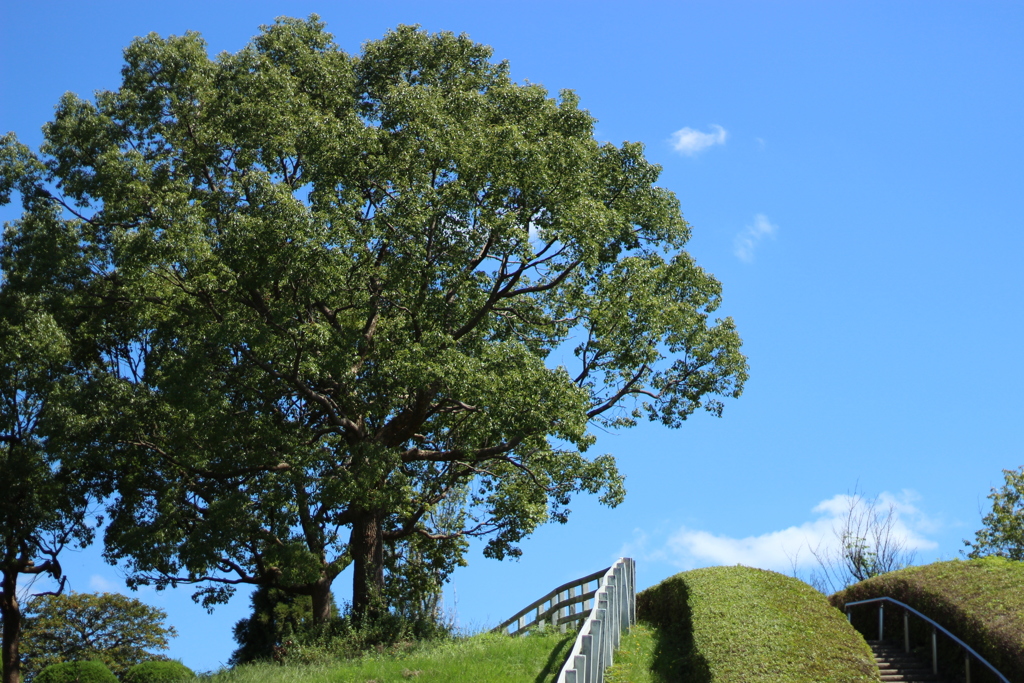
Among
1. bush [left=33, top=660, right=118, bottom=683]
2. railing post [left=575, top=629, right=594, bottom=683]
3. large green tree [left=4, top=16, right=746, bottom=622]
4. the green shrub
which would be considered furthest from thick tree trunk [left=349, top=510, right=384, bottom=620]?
railing post [left=575, top=629, right=594, bottom=683]

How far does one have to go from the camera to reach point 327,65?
2566 cm

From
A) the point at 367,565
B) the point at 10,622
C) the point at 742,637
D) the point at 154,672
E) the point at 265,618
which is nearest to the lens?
the point at 742,637

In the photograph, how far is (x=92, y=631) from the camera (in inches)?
1297

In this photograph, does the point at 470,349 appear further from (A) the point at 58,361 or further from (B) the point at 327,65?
(A) the point at 58,361

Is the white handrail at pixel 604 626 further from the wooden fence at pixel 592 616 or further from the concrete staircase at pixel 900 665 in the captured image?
the concrete staircase at pixel 900 665

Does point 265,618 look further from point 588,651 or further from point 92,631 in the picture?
point 588,651

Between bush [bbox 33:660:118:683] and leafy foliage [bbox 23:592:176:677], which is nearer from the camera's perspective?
bush [bbox 33:660:118:683]

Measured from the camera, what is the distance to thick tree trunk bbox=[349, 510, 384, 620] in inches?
851

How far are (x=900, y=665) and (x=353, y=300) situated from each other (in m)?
14.0

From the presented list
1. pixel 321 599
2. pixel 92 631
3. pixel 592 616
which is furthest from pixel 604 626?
pixel 92 631

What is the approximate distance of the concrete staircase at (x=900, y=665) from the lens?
50.8 feet

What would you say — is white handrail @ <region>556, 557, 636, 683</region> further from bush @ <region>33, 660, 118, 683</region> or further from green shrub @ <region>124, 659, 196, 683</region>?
bush @ <region>33, 660, 118, 683</region>

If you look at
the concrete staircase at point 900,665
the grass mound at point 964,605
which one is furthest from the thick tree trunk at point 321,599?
the concrete staircase at point 900,665

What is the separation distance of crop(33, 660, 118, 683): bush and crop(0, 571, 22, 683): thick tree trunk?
0.87 metres
